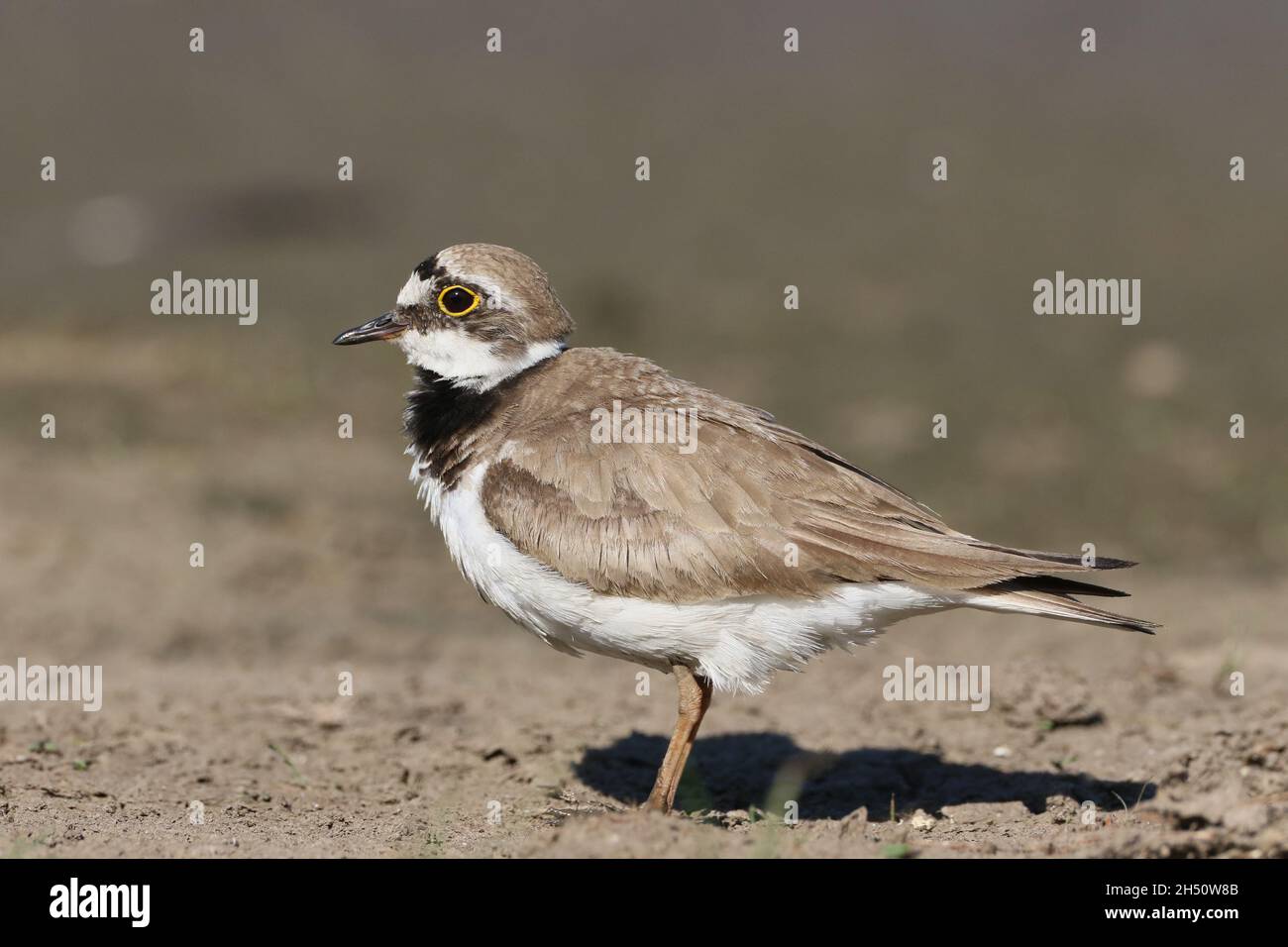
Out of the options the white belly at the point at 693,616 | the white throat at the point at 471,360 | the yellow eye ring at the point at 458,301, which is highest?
the yellow eye ring at the point at 458,301

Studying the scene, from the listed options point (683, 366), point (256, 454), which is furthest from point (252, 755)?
point (683, 366)

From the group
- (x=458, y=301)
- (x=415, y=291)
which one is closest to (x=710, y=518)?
(x=458, y=301)

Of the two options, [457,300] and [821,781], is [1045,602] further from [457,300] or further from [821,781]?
[457,300]

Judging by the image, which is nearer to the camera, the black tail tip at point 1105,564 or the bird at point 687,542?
the black tail tip at point 1105,564

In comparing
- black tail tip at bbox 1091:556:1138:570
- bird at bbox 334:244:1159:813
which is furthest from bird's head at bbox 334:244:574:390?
black tail tip at bbox 1091:556:1138:570

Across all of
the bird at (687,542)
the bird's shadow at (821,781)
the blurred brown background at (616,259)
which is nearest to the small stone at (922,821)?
the bird's shadow at (821,781)

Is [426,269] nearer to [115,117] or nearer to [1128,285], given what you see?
[1128,285]

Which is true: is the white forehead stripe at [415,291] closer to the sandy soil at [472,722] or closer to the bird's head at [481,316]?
the bird's head at [481,316]
